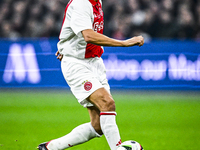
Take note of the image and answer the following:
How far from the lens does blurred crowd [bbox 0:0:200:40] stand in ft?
39.9

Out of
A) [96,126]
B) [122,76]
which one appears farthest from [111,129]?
[122,76]

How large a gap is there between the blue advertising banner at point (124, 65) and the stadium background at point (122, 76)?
3 centimetres

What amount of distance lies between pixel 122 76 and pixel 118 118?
11.0ft

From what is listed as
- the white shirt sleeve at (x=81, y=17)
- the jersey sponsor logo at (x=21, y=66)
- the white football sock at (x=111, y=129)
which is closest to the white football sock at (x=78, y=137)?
the white football sock at (x=111, y=129)

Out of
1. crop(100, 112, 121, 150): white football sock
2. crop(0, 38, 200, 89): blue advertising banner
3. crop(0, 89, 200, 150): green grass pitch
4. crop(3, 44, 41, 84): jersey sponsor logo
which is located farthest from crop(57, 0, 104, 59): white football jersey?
crop(3, 44, 41, 84): jersey sponsor logo

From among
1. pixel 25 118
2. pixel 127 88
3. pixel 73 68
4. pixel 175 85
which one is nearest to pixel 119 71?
pixel 127 88

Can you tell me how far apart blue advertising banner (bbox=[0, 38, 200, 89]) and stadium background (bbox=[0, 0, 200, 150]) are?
3cm

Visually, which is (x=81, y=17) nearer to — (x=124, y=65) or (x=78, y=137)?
(x=78, y=137)

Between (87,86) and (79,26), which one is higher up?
Result: (79,26)

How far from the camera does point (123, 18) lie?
1265cm

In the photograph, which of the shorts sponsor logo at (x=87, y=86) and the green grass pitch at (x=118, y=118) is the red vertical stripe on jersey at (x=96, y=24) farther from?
the green grass pitch at (x=118, y=118)

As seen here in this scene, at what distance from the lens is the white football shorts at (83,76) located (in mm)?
3930

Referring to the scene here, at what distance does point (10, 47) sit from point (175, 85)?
16.1 ft

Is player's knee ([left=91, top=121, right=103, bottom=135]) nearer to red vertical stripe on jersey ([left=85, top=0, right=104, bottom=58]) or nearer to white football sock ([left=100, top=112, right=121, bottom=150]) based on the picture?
white football sock ([left=100, top=112, right=121, bottom=150])
